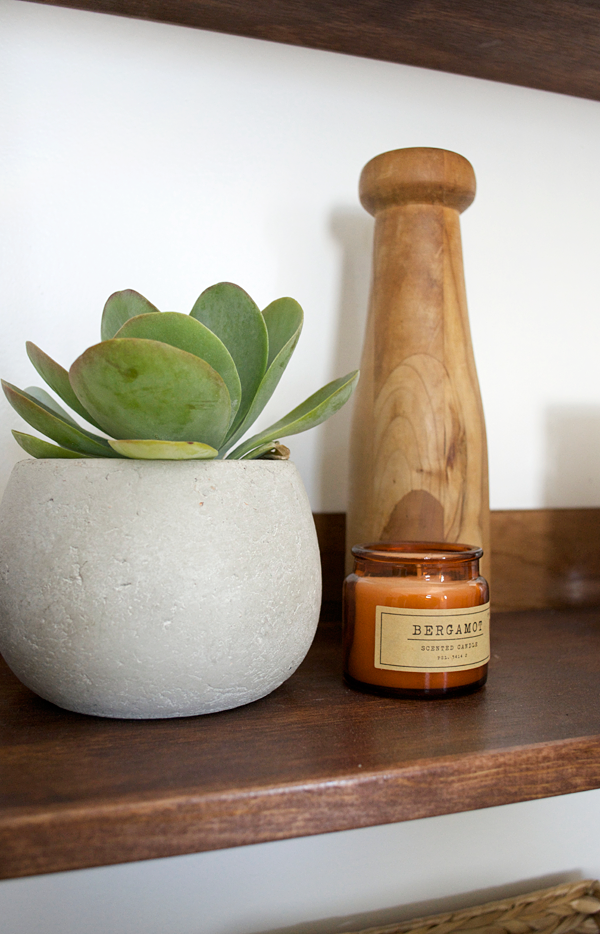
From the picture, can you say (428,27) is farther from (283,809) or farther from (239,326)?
(283,809)

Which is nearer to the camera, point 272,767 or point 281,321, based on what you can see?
point 272,767

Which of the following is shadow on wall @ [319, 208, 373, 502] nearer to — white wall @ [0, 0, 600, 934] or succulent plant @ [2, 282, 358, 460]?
white wall @ [0, 0, 600, 934]

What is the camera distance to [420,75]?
0.63m

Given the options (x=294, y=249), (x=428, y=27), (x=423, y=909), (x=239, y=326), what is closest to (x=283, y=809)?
(x=239, y=326)

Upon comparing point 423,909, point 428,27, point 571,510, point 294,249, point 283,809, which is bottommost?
point 423,909

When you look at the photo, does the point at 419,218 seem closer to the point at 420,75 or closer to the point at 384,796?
the point at 420,75

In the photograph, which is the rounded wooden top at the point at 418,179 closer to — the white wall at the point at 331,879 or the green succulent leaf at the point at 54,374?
the green succulent leaf at the point at 54,374

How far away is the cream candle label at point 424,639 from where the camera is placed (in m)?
0.37

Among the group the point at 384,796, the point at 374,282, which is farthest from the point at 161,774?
the point at 374,282

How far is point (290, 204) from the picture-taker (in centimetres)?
59

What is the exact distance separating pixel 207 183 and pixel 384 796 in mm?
474

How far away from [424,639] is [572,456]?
38cm

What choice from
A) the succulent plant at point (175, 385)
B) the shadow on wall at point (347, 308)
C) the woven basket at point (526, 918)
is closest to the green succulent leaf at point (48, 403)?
the succulent plant at point (175, 385)

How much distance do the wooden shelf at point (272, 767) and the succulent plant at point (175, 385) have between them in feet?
0.44
